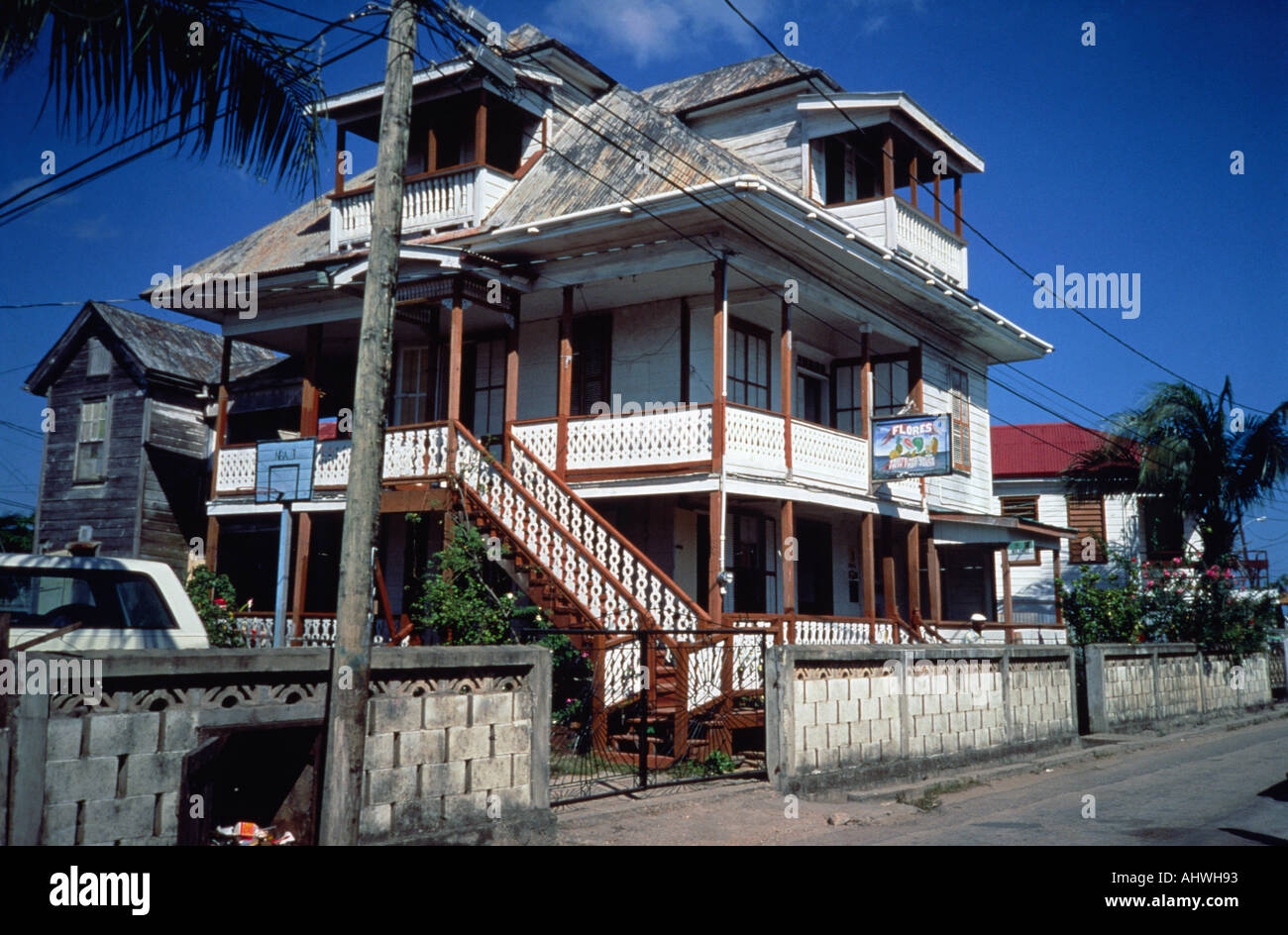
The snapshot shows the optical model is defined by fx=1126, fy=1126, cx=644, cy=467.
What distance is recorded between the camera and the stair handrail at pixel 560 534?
13508 millimetres

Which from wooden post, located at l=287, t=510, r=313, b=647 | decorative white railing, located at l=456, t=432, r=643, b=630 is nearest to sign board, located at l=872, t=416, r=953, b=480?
decorative white railing, located at l=456, t=432, r=643, b=630

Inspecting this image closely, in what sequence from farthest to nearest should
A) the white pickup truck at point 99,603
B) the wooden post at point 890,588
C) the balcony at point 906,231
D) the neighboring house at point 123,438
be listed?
the neighboring house at point 123,438 → the wooden post at point 890,588 → the balcony at point 906,231 → the white pickup truck at point 99,603

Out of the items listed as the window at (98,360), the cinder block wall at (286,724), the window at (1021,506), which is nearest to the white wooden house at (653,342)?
the window at (98,360)

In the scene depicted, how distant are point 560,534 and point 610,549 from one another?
70 cm

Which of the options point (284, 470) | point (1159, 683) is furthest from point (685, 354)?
point (1159, 683)

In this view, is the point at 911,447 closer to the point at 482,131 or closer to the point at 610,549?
the point at 610,549

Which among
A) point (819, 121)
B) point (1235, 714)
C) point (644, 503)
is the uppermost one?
point (819, 121)

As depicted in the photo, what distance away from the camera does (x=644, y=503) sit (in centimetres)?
1873

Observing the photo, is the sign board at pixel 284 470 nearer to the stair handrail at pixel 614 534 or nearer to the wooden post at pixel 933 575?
the stair handrail at pixel 614 534

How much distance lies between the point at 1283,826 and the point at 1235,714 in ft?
52.7

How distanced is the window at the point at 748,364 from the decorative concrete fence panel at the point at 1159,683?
6791mm
